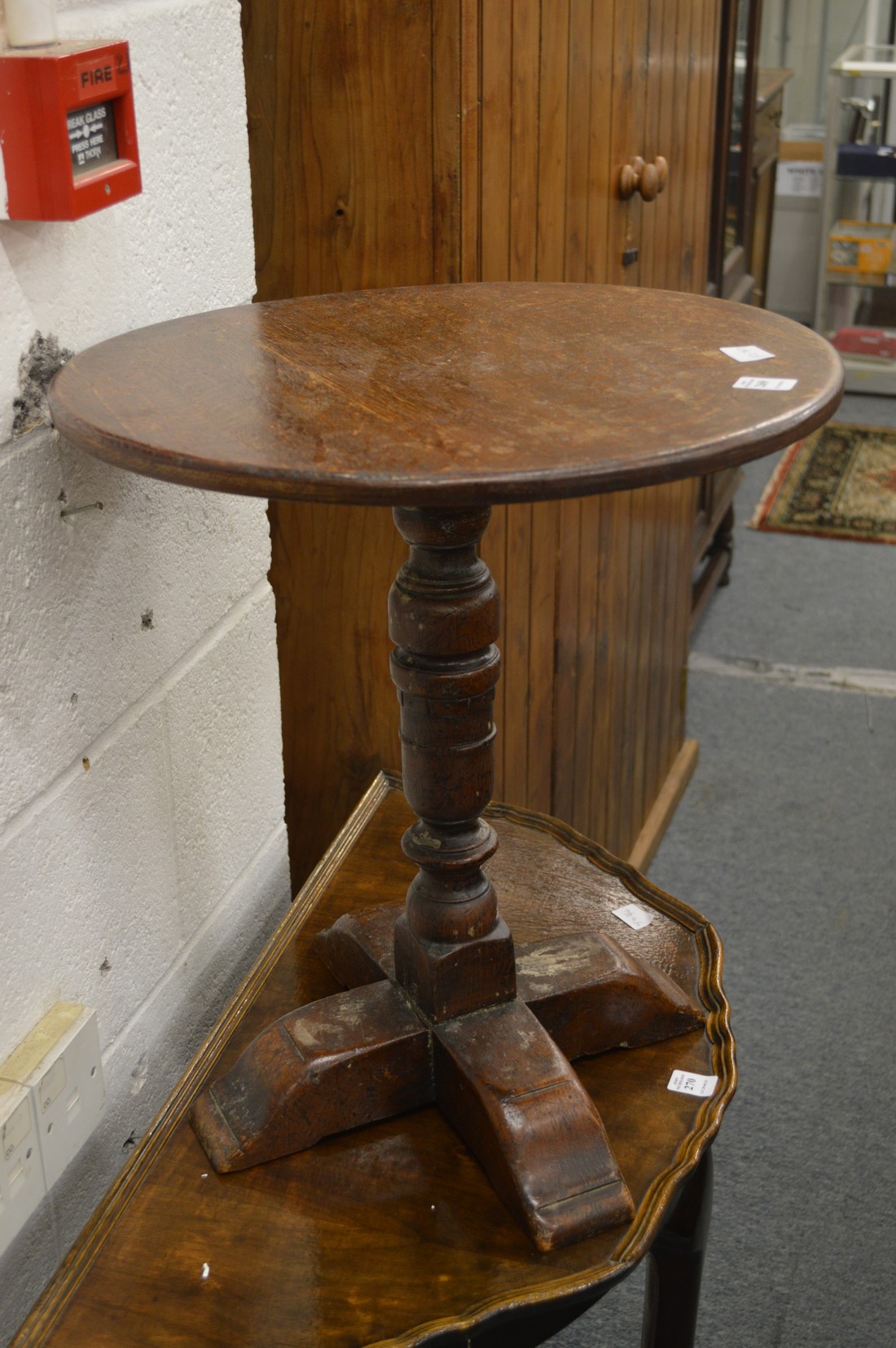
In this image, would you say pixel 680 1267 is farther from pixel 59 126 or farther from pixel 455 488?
pixel 59 126

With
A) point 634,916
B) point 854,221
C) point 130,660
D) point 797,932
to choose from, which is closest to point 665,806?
point 797,932

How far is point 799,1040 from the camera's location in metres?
2.13

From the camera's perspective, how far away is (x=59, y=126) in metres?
0.87

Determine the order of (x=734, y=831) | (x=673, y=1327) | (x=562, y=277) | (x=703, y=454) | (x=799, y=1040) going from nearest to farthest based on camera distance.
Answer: (x=703, y=454), (x=673, y=1327), (x=562, y=277), (x=799, y=1040), (x=734, y=831)

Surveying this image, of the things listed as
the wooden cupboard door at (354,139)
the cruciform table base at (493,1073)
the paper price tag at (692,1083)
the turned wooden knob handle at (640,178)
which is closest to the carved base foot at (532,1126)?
the cruciform table base at (493,1073)

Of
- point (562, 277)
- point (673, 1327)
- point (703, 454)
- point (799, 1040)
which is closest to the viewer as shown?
point (703, 454)

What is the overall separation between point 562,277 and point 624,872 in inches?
29.9

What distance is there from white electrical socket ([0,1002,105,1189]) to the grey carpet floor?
84cm

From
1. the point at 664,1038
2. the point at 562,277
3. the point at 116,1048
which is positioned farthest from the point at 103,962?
the point at 562,277

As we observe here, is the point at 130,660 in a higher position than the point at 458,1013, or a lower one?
higher

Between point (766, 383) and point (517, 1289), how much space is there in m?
0.59

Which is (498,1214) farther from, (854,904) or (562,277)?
(854,904)

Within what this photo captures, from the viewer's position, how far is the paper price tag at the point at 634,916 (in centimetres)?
124

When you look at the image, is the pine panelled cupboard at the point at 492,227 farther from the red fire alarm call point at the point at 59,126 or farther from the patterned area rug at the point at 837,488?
the patterned area rug at the point at 837,488
